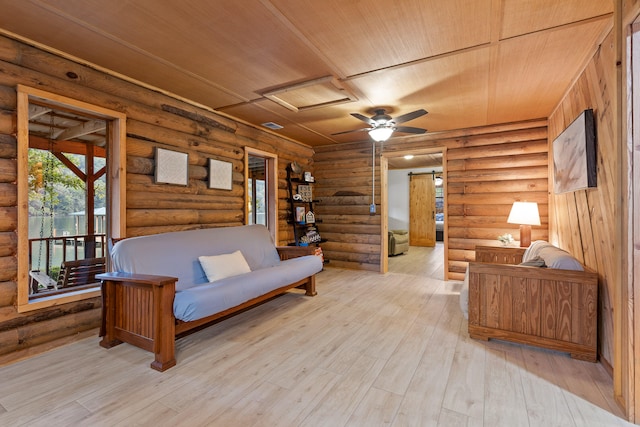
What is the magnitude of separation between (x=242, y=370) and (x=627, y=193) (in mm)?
2646

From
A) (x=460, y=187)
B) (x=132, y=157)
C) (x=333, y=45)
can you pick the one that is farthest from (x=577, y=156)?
(x=132, y=157)

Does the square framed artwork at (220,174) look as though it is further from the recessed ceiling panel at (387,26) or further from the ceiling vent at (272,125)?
the recessed ceiling panel at (387,26)

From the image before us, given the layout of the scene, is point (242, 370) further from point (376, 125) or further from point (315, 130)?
point (315, 130)

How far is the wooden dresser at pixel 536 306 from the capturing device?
7.50 ft

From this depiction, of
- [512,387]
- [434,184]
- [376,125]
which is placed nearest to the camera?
[512,387]

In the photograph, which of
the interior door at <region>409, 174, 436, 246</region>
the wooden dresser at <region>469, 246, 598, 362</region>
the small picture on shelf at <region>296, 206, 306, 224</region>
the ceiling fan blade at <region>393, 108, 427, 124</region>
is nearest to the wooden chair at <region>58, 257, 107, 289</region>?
the small picture on shelf at <region>296, 206, 306, 224</region>

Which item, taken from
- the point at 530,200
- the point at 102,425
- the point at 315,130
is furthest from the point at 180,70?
the point at 530,200

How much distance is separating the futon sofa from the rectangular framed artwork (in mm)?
2806

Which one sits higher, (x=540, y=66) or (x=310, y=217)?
(x=540, y=66)

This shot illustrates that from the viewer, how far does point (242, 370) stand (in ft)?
7.05

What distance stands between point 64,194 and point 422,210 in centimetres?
840

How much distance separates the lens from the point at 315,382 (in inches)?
78.5

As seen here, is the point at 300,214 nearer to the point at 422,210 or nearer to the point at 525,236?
the point at 525,236

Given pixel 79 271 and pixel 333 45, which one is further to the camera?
pixel 79 271
